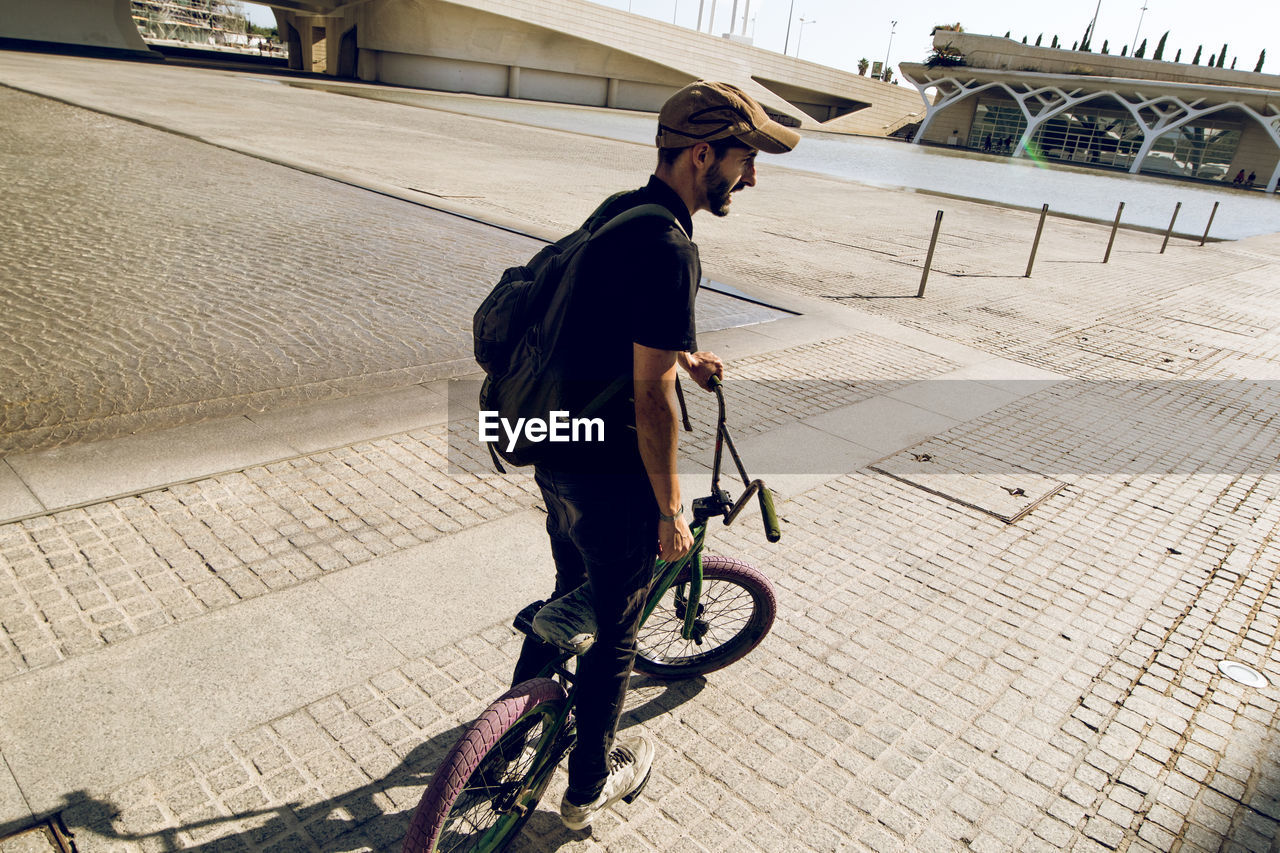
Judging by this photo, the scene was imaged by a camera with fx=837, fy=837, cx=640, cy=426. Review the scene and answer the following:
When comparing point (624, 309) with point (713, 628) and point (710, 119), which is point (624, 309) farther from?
point (713, 628)

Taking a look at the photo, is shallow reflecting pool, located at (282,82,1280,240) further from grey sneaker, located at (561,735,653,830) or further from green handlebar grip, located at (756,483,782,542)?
grey sneaker, located at (561,735,653,830)

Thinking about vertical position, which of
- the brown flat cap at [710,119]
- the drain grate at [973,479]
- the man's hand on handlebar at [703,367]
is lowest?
the drain grate at [973,479]

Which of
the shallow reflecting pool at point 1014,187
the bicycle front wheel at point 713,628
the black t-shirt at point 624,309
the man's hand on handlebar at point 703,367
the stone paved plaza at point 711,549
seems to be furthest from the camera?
the shallow reflecting pool at point 1014,187

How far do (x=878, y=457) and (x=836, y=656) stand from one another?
7.57ft

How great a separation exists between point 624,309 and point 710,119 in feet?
1.63

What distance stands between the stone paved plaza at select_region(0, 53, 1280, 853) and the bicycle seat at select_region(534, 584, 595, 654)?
0.66 m

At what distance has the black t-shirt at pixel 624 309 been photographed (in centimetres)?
185

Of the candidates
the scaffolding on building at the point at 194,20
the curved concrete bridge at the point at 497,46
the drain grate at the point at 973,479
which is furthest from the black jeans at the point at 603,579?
the scaffolding on building at the point at 194,20

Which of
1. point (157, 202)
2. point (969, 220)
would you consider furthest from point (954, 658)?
point (969, 220)

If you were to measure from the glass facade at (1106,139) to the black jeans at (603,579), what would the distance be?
2494 inches

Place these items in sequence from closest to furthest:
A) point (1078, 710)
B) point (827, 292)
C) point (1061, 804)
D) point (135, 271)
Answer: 1. point (1061, 804)
2. point (1078, 710)
3. point (135, 271)
4. point (827, 292)

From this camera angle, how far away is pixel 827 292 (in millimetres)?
9875

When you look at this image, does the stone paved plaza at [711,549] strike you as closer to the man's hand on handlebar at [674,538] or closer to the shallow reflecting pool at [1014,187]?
the man's hand on handlebar at [674,538]

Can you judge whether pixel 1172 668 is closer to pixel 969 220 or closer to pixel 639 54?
pixel 969 220
